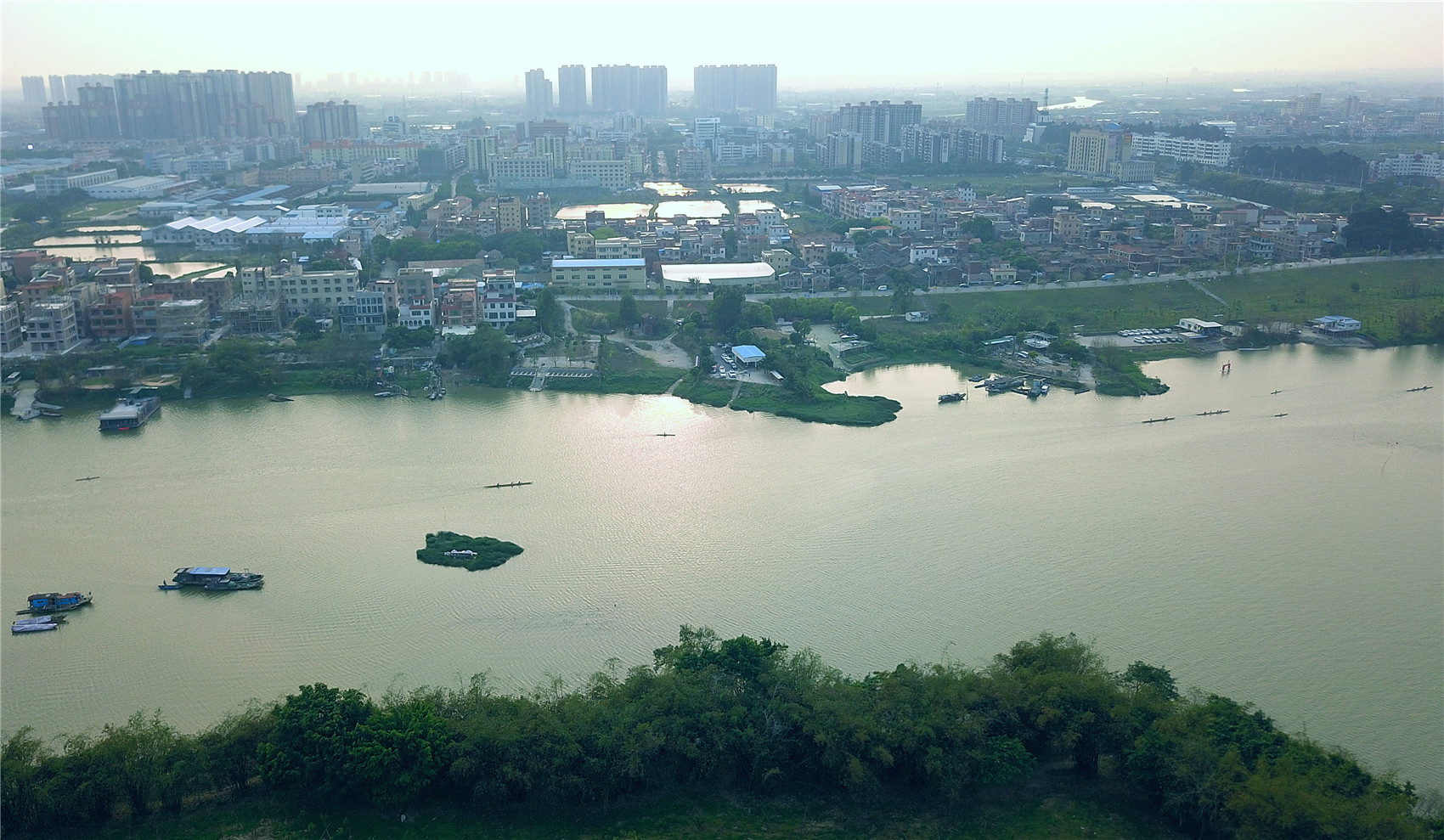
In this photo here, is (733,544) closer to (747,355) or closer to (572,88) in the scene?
(747,355)

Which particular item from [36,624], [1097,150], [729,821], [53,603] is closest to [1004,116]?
[1097,150]

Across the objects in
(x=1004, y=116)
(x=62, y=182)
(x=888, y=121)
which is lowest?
(x=62, y=182)

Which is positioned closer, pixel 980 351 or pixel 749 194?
pixel 980 351

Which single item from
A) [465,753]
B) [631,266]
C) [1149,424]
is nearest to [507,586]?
[465,753]

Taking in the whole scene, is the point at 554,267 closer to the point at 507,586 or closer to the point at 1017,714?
the point at 507,586

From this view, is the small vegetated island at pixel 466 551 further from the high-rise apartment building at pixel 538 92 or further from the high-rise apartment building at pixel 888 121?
the high-rise apartment building at pixel 538 92

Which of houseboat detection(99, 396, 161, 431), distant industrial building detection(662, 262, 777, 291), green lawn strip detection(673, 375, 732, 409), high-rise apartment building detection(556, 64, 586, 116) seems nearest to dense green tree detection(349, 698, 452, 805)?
green lawn strip detection(673, 375, 732, 409)
